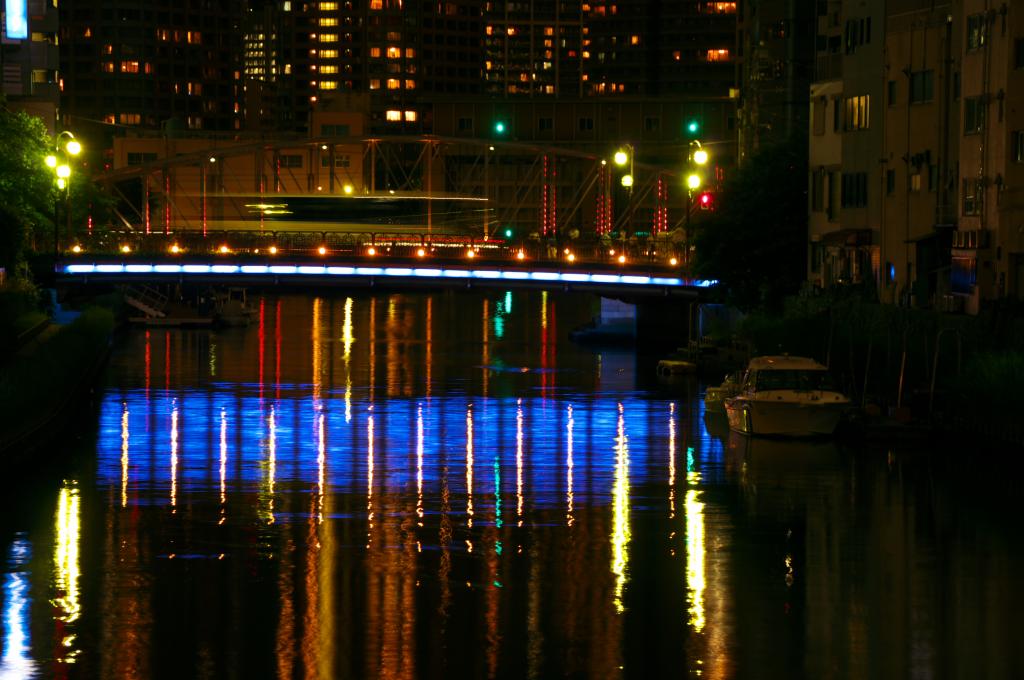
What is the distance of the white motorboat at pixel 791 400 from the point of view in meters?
56.7

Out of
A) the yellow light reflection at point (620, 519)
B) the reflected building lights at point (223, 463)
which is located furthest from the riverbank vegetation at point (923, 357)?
the reflected building lights at point (223, 463)

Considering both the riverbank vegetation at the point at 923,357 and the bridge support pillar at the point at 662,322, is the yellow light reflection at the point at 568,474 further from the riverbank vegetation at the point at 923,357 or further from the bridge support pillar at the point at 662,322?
the bridge support pillar at the point at 662,322

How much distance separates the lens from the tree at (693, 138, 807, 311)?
9144 cm

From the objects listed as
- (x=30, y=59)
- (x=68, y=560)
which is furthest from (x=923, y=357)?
(x=30, y=59)

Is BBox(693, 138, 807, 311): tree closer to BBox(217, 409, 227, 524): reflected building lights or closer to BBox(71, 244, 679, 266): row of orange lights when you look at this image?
BBox(71, 244, 679, 266): row of orange lights

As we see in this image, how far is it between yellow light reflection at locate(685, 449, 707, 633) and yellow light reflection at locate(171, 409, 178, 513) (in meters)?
11.7

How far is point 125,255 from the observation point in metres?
96.1

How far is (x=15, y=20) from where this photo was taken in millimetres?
116062

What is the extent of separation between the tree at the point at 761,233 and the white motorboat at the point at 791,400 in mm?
32357

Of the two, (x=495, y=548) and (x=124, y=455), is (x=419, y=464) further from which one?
(x=495, y=548)

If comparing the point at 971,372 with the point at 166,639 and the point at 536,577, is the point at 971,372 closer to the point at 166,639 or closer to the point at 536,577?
the point at 536,577

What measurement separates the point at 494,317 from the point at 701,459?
298 feet

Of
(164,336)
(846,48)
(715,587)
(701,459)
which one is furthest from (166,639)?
(164,336)

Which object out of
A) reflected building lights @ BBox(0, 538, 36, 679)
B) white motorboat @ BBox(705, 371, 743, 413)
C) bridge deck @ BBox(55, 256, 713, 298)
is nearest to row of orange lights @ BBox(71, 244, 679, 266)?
bridge deck @ BBox(55, 256, 713, 298)
